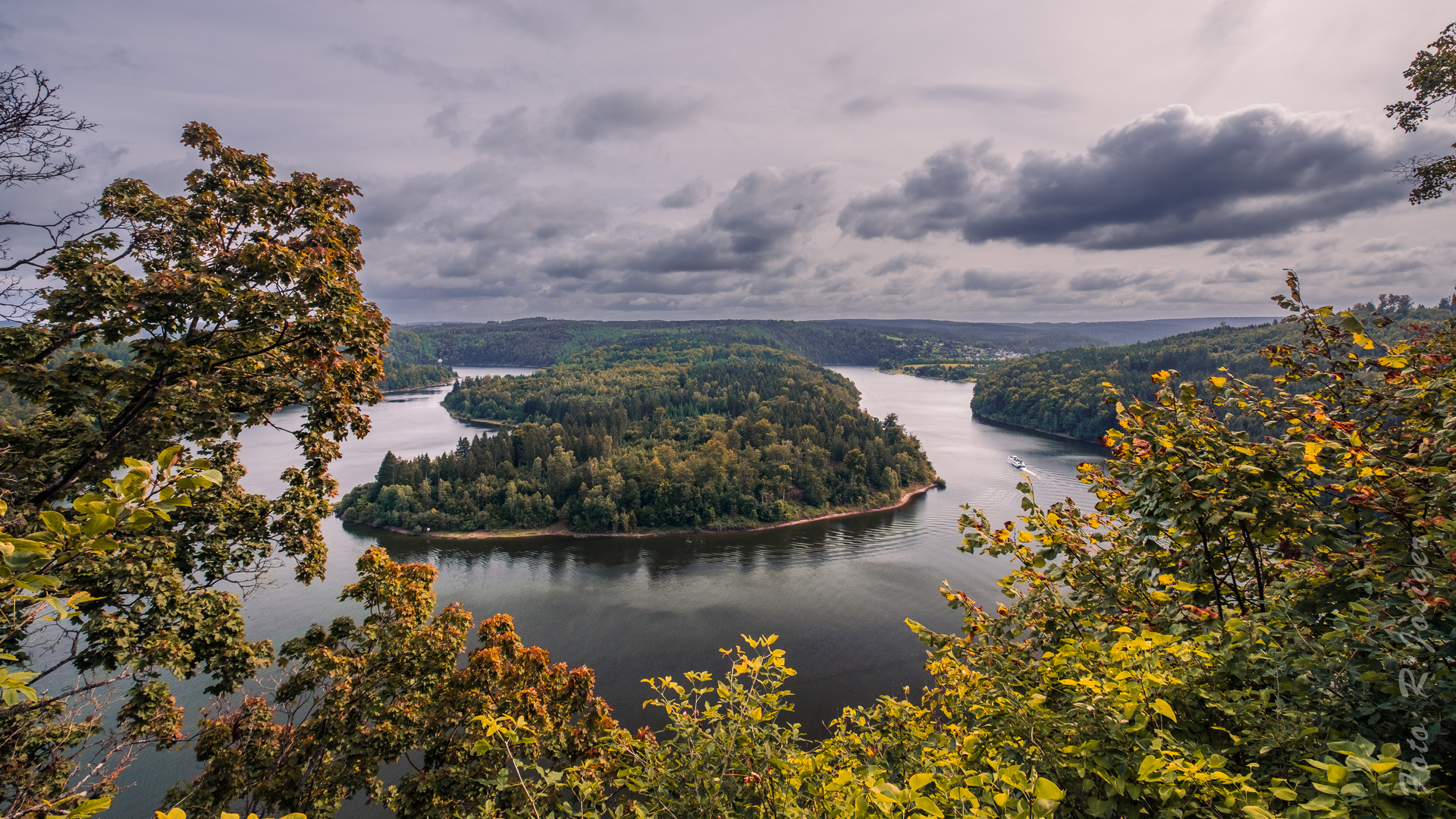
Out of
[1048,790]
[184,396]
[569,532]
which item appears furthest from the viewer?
[569,532]

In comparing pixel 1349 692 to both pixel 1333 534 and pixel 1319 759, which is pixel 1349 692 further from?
pixel 1333 534

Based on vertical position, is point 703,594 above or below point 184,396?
below

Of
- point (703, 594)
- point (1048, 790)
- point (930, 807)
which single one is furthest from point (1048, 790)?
point (703, 594)

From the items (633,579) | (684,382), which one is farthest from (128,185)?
(684,382)

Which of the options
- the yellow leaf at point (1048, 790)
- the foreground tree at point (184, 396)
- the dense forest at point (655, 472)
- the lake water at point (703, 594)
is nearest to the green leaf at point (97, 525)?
the yellow leaf at point (1048, 790)

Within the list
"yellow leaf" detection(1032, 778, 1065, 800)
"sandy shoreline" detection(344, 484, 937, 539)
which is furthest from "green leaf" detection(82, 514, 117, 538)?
"sandy shoreline" detection(344, 484, 937, 539)

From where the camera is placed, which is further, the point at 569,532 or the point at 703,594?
the point at 569,532

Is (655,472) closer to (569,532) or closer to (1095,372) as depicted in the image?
(569,532)

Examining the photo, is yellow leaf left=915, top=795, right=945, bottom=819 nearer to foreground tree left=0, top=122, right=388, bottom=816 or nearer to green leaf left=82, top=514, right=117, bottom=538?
green leaf left=82, top=514, right=117, bottom=538
